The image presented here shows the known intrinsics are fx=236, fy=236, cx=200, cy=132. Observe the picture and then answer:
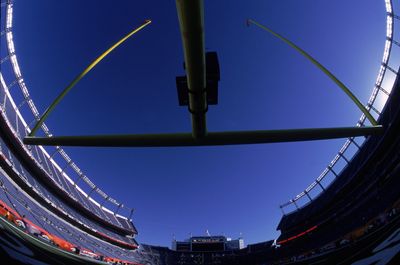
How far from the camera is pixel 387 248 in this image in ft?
28.6

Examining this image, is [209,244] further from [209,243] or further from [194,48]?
[194,48]

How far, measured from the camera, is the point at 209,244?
145 ft

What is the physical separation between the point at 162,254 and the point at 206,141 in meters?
47.4

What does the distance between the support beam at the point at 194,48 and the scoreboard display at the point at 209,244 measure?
150 ft

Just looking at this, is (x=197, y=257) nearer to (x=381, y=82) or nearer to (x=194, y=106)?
(x=381, y=82)

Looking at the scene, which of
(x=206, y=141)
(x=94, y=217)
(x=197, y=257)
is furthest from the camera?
(x=197, y=257)

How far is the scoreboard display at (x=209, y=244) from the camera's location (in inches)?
1720

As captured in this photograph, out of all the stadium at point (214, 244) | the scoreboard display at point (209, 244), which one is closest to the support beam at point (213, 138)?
the stadium at point (214, 244)

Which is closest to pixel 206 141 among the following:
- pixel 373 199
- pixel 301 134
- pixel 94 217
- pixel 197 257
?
pixel 301 134

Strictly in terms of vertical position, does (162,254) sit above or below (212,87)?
above

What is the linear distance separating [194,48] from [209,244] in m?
47.0

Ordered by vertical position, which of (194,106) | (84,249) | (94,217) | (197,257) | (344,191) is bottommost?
(194,106)

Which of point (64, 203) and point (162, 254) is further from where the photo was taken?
point (162, 254)

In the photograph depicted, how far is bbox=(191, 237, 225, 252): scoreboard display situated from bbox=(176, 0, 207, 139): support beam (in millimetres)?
45684
